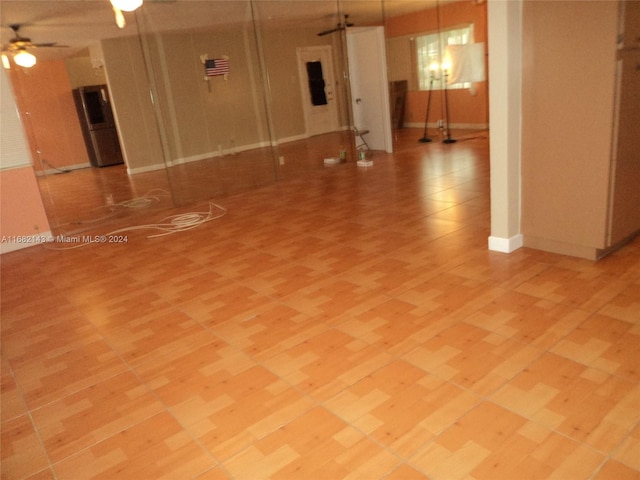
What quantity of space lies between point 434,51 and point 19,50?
7.99 meters

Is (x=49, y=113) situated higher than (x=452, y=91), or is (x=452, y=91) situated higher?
(x=49, y=113)

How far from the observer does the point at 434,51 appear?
1062 centimetres

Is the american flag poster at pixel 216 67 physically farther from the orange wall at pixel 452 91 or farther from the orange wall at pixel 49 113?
the orange wall at pixel 452 91

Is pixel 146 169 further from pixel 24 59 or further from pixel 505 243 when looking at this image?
pixel 505 243

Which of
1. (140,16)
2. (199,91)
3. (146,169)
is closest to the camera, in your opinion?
(140,16)

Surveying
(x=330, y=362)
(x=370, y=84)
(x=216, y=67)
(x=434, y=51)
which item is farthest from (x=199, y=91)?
(x=434, y=51)

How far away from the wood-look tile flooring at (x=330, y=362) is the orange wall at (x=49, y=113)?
1.95 m

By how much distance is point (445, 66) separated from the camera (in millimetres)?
9875

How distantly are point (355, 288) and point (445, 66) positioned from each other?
26.3 ft

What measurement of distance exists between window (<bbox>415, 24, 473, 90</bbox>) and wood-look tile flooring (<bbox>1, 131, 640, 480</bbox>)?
699cm

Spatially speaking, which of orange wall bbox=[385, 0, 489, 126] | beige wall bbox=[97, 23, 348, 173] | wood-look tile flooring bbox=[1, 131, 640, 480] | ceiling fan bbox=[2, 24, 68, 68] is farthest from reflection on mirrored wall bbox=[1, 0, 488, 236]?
wood-look tile flooring bbox=[1, 131, 640, 480]

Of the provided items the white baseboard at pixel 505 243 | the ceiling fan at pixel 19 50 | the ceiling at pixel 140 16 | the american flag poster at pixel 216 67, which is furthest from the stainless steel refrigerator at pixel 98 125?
the white baseboard at pixel 505 243

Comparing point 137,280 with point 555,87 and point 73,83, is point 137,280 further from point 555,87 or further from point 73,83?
point 73,83

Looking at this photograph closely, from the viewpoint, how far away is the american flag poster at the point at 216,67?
6.48 meters
